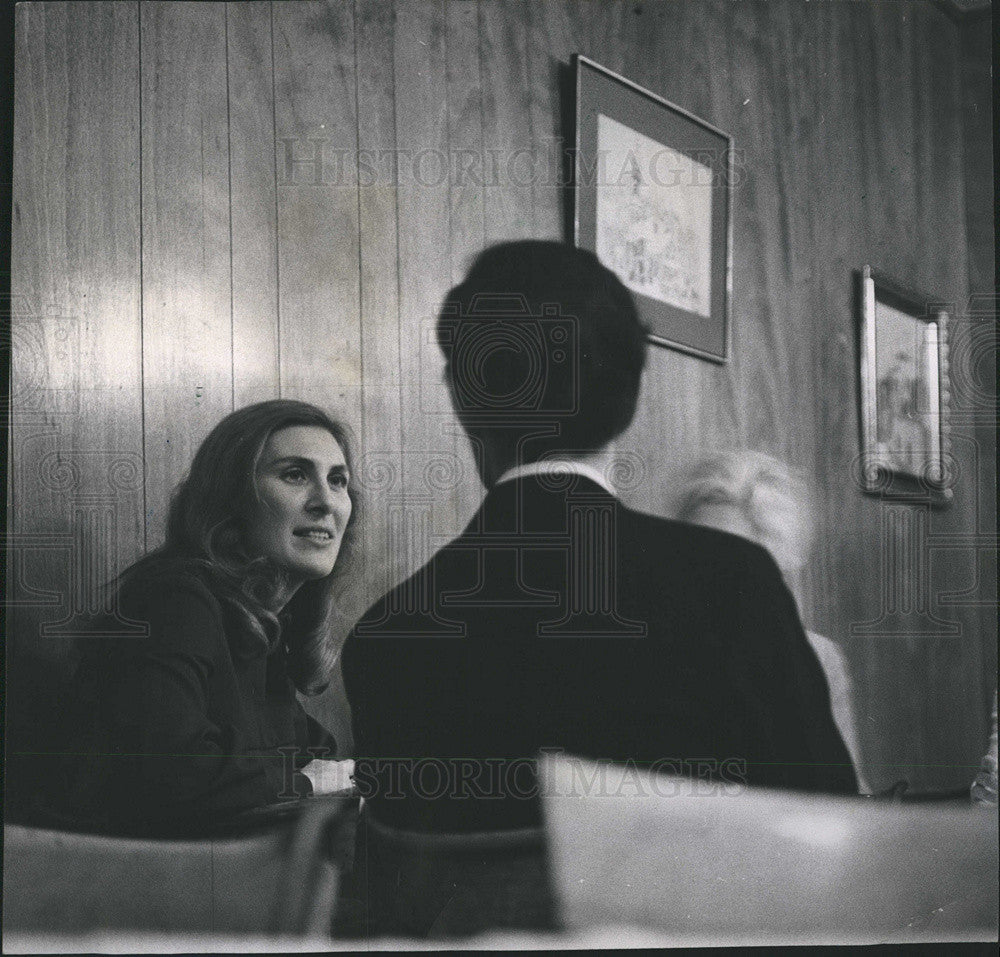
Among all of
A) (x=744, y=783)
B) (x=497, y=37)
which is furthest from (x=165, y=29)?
(x=744, y=783)

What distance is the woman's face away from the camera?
2281 mm

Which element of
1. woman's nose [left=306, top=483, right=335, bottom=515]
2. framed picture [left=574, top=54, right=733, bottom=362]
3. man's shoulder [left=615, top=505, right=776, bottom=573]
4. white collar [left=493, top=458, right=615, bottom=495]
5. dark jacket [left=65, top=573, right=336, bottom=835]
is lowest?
dark jacket [left=65, top=573, right=336, bottom=835]

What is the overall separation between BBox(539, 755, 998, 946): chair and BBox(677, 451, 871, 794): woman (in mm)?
130

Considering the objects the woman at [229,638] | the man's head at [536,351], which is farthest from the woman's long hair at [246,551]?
the man's head at [536,351]

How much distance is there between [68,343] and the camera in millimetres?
2307

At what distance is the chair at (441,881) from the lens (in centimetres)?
230

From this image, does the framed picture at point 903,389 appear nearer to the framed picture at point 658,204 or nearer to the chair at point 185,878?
the framed picture at point 658,204

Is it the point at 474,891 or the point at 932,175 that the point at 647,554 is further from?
the point at 932,175

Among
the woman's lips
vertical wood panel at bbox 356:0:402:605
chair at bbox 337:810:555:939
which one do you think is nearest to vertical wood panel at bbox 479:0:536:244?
vertical wood panel at bbox 356:0:402:605

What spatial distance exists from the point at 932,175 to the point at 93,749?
6.34 feet

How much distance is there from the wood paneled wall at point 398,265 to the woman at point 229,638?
0.17ft

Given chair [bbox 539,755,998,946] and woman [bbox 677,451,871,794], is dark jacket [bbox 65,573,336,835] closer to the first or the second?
chair [bbox 539,755,998,946]

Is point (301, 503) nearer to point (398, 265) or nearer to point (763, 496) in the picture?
point (398, 265)

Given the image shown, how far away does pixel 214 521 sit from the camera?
7.43ft
